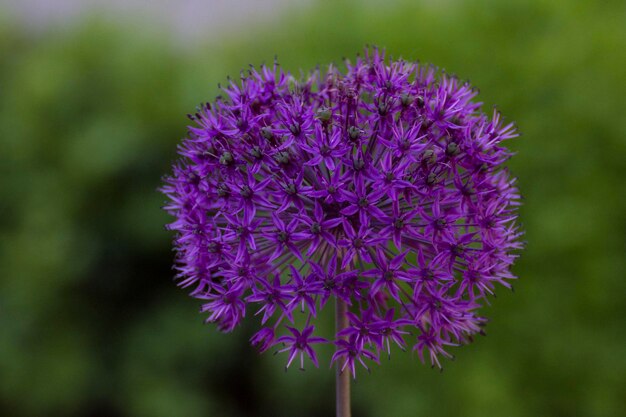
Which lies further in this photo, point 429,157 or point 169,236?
point 169,236

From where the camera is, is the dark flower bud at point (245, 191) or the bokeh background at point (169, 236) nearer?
the dark flower bud at point (245, 191)

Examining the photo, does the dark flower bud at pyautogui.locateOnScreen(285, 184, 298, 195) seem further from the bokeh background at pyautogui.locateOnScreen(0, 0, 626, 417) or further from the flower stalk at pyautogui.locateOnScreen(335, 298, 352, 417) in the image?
the bokeh background at pyautogui.locateOnScreen(0, 0, 626, 417)

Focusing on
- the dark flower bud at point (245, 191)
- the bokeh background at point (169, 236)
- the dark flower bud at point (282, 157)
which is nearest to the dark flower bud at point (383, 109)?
the dark flower bud at point (282, 157)

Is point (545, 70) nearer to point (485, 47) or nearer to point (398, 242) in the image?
point (485, 47)

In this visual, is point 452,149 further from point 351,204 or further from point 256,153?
point 256,153

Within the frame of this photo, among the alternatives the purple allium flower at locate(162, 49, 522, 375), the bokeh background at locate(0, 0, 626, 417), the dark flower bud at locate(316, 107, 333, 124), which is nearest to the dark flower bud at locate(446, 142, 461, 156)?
the purple allium flower at locate(162, 49, 522, 375)

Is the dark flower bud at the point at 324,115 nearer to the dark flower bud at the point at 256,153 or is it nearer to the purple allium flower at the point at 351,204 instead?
the purple allium flower at the point at 351,204

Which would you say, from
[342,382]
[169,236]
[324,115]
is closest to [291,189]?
[324,115]
